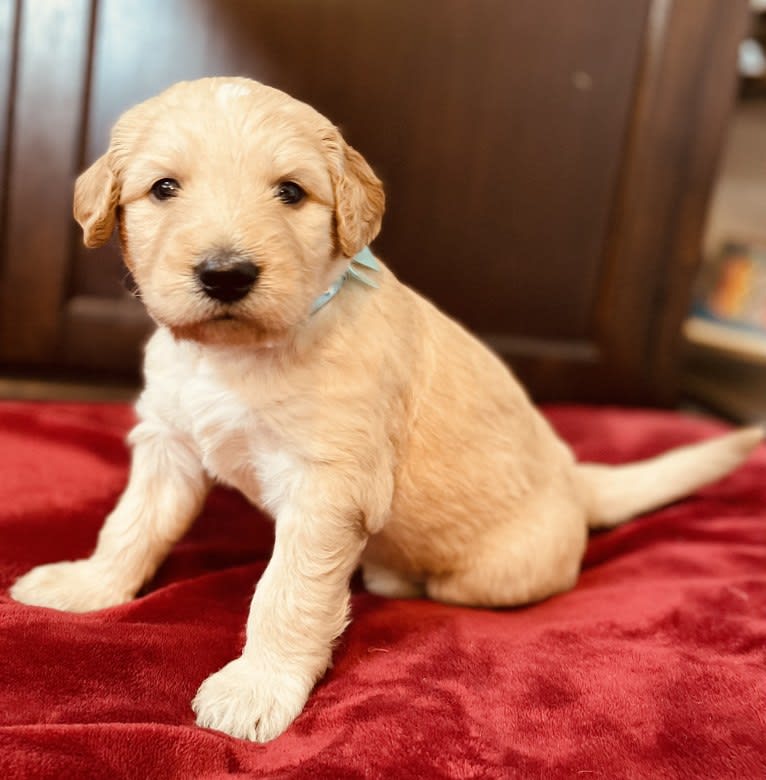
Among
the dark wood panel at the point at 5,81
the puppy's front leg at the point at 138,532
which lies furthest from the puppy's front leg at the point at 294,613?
the dark wood panel at the point at 5,81

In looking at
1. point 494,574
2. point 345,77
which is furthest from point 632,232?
point 494,574

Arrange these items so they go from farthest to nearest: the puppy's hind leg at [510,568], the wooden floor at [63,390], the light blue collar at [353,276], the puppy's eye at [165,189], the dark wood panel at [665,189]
Result: the wooden floor at [63,390] → the dark wood panel at [665,189] → the puppy's hind leg at [510,568] → the light blue collar at [353,276] → the puppy's eye at [165,189]

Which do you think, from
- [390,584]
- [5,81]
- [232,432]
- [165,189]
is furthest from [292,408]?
[5,81]

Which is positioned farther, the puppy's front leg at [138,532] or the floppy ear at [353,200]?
the puppy's front leg at [138,532]

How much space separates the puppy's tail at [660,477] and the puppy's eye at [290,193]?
116 cm

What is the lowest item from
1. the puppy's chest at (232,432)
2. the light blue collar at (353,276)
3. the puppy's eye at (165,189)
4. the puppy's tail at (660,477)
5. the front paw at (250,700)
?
the front paw at (250,700)

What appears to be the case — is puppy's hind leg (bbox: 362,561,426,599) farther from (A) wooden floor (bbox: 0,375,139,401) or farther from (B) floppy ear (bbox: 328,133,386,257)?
(A) wooden floor (bbox: 0,375,139,401)

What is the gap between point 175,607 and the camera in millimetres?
1634

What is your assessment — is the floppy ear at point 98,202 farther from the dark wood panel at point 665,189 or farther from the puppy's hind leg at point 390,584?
the dark wood panel at point 665,189

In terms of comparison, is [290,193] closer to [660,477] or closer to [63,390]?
[660,477]

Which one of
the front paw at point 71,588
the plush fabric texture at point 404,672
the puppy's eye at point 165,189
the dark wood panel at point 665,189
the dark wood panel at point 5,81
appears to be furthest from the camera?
the dark wood panel at point 665,189

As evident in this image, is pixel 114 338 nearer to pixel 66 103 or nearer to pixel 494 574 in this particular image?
pixel 66 103

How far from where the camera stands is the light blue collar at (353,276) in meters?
1.50

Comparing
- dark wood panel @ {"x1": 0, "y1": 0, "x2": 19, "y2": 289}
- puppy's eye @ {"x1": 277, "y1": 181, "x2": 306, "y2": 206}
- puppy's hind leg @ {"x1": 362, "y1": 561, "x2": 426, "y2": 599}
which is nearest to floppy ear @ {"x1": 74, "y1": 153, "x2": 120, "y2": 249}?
puppy's eye @ {"x1": 277, "y1": 181, "x2": 306, "y2": 206}
